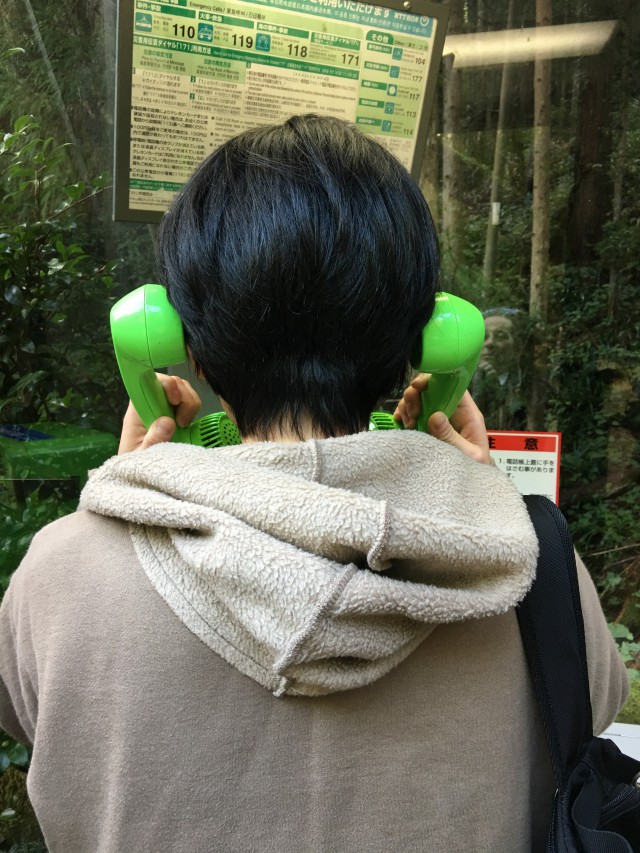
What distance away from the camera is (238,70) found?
1.46m

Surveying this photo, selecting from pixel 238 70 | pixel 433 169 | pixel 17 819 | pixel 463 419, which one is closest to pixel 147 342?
→ pixel 463 419

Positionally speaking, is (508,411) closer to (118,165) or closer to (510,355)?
(510,355)

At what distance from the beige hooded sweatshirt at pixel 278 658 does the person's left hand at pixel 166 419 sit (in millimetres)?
270

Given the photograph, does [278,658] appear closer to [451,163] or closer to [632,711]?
[632,711]

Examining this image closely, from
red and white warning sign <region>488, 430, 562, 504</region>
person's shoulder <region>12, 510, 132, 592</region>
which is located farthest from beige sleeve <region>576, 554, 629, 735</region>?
red and white warning sign <region>488, 430, 562, 504</region>

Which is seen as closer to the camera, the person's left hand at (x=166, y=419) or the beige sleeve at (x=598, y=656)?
the beige sleeve at (x=598, y=656)

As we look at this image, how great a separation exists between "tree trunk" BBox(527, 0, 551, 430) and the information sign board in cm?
151

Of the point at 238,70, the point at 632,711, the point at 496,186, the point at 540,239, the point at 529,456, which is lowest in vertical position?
the point at 632,711

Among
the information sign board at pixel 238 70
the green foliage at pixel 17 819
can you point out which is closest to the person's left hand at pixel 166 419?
the information sign board at pixel 238 70

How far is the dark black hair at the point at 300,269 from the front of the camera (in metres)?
0.67

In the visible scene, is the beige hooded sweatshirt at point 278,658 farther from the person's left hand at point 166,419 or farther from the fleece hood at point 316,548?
the person's left hand at point 166,419

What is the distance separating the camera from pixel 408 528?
0.56 metres

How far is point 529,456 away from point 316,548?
4.27 feet

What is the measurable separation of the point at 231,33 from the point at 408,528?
1.24 m
